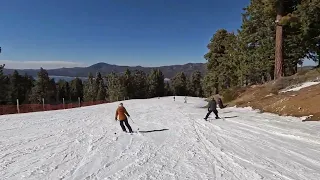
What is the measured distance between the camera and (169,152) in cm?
1046

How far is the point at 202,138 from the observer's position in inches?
516

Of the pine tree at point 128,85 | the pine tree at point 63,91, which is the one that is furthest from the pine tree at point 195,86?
the pine tree at point 63,91

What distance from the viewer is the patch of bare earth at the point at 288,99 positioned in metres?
16.5

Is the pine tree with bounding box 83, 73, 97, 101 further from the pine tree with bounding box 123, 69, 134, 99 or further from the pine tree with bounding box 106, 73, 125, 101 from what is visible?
the pine tree with bounding box 123, 69, 134, 99

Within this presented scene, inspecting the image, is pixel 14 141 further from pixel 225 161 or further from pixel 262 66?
pixel 262 66

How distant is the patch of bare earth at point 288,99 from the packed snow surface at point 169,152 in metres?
1.16

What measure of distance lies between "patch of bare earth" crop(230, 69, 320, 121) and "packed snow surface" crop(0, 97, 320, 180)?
1.16 metres

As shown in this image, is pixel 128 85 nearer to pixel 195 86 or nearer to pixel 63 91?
pixel 195 86

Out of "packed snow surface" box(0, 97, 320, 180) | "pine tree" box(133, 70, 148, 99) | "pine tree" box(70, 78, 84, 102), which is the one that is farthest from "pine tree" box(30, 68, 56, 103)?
"packed snow surface" box(0, 97, 320, 180)

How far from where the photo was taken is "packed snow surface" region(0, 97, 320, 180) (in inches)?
309

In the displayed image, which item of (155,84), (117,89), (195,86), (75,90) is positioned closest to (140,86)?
(155,84)

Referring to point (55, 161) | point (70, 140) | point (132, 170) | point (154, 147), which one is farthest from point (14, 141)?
point (132, 170)

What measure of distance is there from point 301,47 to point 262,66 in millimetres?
6200

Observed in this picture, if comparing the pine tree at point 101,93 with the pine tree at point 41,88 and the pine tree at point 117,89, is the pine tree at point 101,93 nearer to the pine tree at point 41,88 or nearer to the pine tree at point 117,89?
the pine tree at point 117,89
